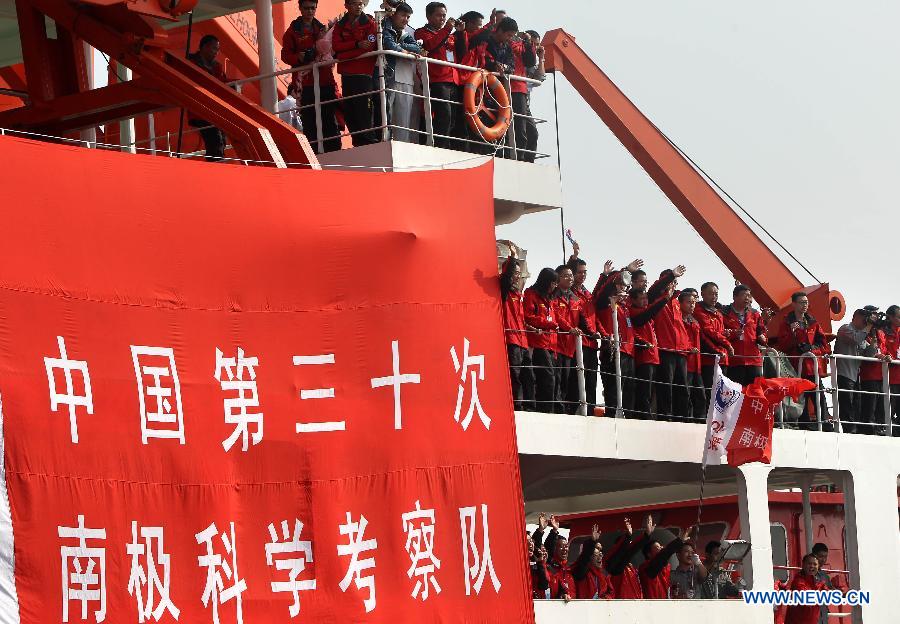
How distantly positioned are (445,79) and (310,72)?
3.82 feet

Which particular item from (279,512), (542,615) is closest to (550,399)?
(542,615)

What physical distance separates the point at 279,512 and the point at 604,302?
227 inches

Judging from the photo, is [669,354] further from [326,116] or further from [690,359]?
[326,116]

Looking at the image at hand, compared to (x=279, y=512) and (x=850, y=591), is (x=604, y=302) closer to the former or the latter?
(x=850, y=591)

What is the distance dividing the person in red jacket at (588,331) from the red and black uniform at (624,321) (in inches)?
3.2

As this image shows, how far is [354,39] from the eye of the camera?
47.6ft

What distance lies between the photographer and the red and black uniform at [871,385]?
A: 18203mm

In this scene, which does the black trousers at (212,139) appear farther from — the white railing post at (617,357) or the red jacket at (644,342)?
the red jacket at (644,342)

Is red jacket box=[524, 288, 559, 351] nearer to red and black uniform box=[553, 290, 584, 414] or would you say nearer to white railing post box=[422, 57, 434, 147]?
red and black uniform box=[553, 290, 584, 414]

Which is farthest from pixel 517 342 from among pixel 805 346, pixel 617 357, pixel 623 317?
pixel 805 346

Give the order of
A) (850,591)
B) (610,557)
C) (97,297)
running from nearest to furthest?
(97,297)
(610,557)
(850,591)

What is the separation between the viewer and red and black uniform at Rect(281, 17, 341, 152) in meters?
14.8

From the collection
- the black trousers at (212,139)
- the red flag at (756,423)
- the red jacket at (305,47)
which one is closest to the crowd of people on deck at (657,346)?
the red flag at (756,423)

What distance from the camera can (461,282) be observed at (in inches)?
437
